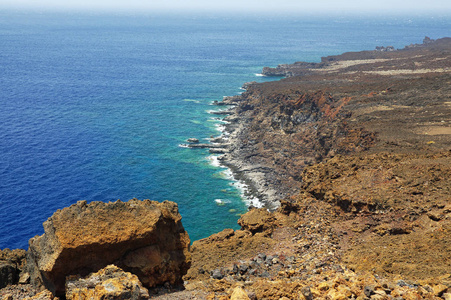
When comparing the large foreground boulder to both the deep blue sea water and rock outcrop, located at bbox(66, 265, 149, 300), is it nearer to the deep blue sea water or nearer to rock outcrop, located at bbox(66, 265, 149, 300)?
rock outcrop, located at bbox(66, 265, 149, 300)

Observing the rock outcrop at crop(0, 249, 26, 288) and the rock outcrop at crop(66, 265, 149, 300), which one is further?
the rock outcrop at crop(0, 249, 26, 288)

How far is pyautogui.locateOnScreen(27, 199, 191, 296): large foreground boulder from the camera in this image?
63.4ft

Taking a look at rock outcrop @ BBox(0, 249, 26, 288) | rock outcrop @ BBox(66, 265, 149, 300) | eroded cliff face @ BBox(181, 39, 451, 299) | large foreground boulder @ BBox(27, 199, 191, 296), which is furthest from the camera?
rock outcrop @ BBox(0, 249, 26, 288)

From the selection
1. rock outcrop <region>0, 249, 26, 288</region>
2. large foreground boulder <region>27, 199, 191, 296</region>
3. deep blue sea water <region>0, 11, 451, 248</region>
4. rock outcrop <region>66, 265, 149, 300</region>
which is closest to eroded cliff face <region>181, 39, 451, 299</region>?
large foreground boulder <region>27, 199, 191, 296</region>

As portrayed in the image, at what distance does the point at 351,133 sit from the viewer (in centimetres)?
6456

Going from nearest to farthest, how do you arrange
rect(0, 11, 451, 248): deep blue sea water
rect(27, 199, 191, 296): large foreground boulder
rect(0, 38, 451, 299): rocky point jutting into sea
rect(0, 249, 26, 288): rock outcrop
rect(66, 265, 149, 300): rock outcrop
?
rect(66, 265, 149, 300): rock outcrop → rect(0, 38, 451, 299): rocky point jutting into sea → rect(27, 199, 191, 296): large foreground boulder → rect(0, 249, 26, 288): rock outcrop → rect(0, 11, 451, 248): deep blue sea water

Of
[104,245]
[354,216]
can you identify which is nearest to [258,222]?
[354,216]

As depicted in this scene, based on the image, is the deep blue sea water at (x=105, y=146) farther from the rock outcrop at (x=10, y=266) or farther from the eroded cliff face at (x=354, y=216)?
the rock outcrop at (x=10, y=266)

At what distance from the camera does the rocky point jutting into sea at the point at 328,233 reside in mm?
19141

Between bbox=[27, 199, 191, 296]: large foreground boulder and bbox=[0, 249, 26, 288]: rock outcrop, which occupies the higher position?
bbox=[27, 199, 191, 296]: large foreground boulder

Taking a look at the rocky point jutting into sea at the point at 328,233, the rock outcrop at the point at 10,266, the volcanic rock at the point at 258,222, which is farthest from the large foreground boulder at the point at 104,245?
the volcanic rock at the point at 258,222

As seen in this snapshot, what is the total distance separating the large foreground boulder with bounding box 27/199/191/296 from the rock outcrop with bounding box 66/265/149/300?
3.70 feet

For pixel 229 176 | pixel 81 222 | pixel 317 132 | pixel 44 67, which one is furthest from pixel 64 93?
pixel 81 222

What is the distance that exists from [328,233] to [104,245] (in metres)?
20.9
